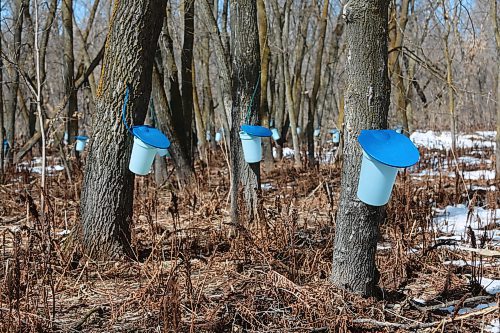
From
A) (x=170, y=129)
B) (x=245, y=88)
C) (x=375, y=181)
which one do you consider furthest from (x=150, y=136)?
(x=170, y=129)

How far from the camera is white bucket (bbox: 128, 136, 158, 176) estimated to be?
326 centimetres

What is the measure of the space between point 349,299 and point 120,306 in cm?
110

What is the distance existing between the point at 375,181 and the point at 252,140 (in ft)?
5.88

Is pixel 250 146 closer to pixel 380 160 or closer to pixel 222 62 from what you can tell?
pixel 380 160

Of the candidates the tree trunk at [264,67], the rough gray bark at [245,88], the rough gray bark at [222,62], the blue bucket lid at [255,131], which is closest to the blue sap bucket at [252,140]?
the blue bucket lid at [255,131]

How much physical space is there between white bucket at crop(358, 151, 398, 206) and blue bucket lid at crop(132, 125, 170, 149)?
1.33 meters

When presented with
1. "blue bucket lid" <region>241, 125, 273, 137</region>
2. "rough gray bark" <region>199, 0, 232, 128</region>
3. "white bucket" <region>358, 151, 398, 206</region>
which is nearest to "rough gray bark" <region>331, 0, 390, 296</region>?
"white bucket" <region>358, 151, 398, 206</region>

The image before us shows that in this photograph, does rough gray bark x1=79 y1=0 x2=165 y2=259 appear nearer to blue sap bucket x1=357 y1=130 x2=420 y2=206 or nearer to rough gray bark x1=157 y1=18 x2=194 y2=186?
blue sap bucket x1=357 y1=130 x2=420 y2=206

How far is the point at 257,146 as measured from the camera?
13.3ft

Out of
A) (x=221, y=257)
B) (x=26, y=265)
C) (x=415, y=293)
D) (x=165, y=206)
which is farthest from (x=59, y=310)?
(x=165, y=206)

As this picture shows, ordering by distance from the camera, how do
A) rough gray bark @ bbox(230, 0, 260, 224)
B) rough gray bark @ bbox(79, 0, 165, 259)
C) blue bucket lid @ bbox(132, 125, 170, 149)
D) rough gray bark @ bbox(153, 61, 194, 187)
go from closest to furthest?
blue bucket lid @ bbox(132, 125, 170, 149) < rough gray bark @ bbox(79, 0, 165, 259) < rough gray bark @ bbox(230, 0, 260, 224) < rough gray bark @ bbox(153, 61, 194, 187)

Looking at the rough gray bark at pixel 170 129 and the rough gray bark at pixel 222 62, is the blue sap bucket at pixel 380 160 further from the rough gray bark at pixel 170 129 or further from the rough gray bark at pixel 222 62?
the rough gray bark at pixel 170 129

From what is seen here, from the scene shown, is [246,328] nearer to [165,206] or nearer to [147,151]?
[147,151]

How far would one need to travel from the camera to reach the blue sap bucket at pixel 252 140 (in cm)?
391
